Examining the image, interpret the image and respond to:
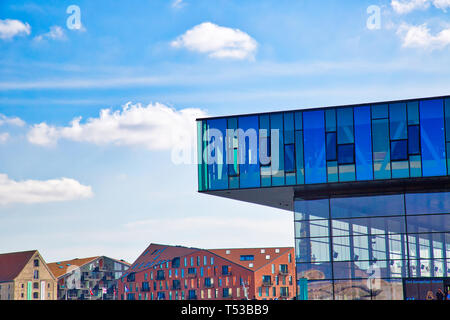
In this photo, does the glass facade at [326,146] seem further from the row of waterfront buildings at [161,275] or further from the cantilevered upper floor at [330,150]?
the row of waterfront buildings at [161,275]

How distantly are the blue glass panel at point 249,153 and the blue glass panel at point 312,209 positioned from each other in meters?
3.41

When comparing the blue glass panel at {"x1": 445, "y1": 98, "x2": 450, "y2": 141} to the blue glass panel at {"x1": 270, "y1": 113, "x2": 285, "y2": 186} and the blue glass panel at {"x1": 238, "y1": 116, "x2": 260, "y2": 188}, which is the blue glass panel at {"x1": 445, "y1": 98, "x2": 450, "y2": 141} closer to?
the blue glass panel at {"x1": 270, "y1": 113, "x2": 285, "y2": 186}

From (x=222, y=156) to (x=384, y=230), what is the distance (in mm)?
12493

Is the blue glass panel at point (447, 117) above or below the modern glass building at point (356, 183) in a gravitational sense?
above

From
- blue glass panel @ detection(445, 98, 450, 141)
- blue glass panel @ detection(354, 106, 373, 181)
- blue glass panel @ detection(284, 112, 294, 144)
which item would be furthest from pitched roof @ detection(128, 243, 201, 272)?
blue glass panel @ detection(445, 98, 450, 141)

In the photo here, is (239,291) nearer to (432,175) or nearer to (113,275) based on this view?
(113,275)

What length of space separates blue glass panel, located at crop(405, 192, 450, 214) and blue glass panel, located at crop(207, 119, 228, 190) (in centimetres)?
1288

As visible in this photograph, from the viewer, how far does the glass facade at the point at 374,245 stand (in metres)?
46.8

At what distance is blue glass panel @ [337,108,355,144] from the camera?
159 ft

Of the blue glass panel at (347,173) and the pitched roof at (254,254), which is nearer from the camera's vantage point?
the blue glass panel at (347,173)

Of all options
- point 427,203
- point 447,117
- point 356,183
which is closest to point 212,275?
point 356,183

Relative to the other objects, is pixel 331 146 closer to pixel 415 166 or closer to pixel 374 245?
pixel 415 166

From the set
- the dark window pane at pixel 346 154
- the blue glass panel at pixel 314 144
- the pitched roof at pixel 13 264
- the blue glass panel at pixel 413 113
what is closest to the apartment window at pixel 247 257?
the pitched roof at pixel 13 264
